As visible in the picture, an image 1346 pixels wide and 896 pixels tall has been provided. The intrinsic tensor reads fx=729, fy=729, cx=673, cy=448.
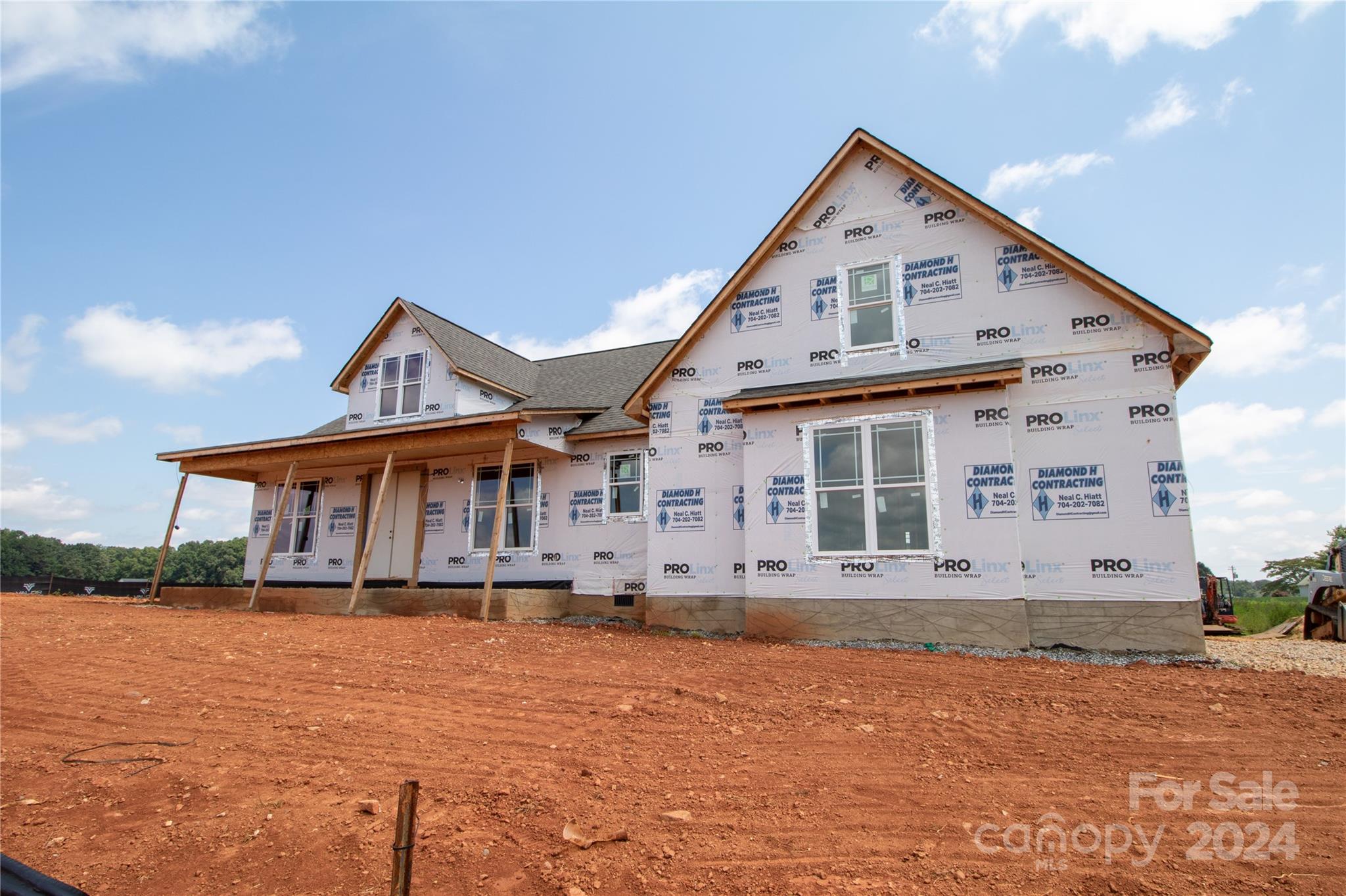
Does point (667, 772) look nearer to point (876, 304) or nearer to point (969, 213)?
point (876, 304)

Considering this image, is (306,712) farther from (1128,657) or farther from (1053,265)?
(1053,265)

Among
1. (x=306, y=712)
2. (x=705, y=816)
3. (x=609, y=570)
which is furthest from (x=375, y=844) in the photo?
(x=609, y=570)

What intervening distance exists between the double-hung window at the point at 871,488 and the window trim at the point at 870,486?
1 centimetres

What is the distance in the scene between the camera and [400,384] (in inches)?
747

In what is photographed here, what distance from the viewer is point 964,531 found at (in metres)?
10.9

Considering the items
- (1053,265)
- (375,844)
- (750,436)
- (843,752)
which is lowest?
(375,844)

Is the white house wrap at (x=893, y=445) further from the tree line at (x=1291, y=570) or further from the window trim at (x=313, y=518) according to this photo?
the tree line at (x=1291, y=570)

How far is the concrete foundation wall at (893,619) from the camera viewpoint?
1049 cm

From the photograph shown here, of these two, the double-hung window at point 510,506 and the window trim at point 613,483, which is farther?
the double-hung window at point 510,506

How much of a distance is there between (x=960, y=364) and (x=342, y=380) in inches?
621

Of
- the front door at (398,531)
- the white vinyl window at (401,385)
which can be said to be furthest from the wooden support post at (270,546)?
the white vinyl window at (401,385)

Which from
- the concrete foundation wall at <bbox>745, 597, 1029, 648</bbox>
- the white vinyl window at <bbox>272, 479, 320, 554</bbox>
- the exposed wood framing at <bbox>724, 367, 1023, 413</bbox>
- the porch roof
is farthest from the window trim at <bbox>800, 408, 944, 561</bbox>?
the white vinyl window at <bbox>272, 479, 320, 554</bbox>

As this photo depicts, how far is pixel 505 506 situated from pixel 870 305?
30.2ft

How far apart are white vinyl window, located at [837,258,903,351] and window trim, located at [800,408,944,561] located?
4.81ft
